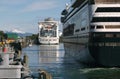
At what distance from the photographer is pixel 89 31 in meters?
41.1

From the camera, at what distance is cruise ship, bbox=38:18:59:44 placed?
17400 centimetres

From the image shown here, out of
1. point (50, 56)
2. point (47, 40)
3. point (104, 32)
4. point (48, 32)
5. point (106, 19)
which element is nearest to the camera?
point (104, 32)

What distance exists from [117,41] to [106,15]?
112 inches

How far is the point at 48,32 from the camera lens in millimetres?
180500

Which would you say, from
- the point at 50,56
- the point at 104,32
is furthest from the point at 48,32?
the point at 104,32

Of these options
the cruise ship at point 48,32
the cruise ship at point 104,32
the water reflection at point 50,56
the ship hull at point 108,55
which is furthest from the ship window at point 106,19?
the cruise ship at point 48,32

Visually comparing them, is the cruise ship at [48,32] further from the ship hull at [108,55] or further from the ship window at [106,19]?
the ship hull at [108,55]

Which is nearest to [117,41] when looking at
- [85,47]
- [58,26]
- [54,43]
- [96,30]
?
[96,30]

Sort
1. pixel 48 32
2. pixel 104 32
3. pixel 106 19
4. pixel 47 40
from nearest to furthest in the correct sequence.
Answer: pixel 104 32, pixel 106 19, pixel 47 40, pixel 48 32

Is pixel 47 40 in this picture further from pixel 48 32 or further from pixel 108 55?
pixel 108 55

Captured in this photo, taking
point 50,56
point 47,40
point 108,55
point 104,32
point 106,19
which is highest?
point 47,40

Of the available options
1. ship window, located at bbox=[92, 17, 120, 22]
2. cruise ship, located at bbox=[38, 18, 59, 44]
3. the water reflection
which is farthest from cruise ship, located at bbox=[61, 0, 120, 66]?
cruise ship, located at bbox=[38, 18, 59, 44]

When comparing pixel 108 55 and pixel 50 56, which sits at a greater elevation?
pixel 108 55

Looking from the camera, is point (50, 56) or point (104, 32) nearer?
point (104, 32)
